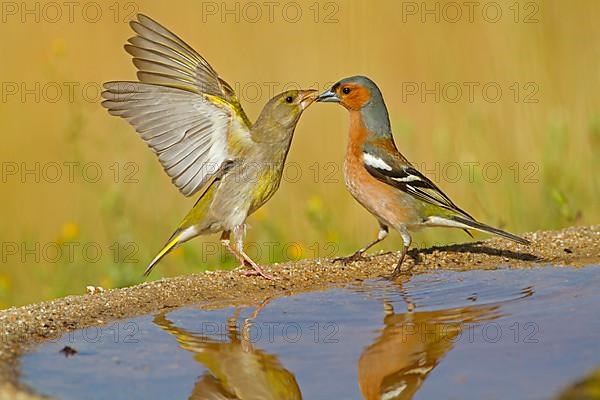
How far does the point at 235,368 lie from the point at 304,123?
752 cm

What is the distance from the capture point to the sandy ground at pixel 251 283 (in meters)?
4.29

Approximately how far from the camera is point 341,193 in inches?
334

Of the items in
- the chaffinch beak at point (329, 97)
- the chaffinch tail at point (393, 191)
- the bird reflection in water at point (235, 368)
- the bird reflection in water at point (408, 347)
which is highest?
the chaffinch beak at point (329, 97)

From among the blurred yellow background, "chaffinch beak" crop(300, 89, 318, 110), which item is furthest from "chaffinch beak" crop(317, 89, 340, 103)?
the blurred yellow background

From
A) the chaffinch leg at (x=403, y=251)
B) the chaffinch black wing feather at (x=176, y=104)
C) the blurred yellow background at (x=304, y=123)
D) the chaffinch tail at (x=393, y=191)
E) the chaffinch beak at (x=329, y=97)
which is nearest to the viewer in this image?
the chaffinch leg at (x=403, y=251)

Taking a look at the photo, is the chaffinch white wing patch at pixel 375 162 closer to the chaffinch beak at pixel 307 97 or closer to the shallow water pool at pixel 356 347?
the chaffinch beak at pixel 307 97

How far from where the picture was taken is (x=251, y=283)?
526 cm

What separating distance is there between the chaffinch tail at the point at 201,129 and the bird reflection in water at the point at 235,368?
1.13 meters

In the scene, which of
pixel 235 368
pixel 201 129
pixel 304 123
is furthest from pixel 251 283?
pixel 304 123

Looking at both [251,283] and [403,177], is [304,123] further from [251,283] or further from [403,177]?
[251,283]

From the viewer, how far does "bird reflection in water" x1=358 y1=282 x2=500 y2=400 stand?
11.6 ft

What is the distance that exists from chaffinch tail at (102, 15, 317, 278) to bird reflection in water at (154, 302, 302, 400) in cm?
113

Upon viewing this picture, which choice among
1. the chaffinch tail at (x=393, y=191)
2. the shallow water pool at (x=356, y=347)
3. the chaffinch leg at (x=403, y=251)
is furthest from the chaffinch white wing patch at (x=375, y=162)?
the shallow water pool at (x=356, y=347)

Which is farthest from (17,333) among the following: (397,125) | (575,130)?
(575,130)
